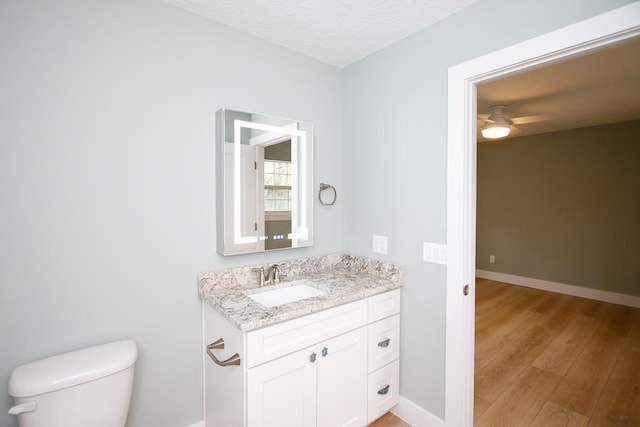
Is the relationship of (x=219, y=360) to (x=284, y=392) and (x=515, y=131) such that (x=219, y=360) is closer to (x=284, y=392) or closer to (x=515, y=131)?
(x=284, y=392)

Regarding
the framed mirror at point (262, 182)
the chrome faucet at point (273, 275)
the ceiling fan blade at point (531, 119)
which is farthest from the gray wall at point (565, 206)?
the chrome faucet at point (273, 275)

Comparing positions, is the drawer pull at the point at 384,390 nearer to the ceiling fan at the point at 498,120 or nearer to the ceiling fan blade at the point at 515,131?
the ceiling fan at the point at 498,120

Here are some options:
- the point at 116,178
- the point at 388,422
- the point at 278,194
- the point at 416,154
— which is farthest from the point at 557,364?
the point at 116,178

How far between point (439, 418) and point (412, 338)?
44 centimetres

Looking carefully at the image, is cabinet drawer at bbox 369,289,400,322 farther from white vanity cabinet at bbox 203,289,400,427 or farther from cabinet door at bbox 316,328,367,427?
cabinet door at bbox 316,328,367,427

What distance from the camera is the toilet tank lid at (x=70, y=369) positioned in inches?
43.4

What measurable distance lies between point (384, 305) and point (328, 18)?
1.68 m

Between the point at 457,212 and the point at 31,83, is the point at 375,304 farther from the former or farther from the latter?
the point at 31,83

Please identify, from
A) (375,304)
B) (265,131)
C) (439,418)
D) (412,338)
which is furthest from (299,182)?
(439,418)

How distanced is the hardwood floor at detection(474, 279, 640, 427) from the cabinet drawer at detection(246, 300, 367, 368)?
1126 millimetres

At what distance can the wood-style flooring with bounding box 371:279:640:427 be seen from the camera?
6.41 ft

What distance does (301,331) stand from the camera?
1.44 metres

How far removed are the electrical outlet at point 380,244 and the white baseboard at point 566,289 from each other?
405cm

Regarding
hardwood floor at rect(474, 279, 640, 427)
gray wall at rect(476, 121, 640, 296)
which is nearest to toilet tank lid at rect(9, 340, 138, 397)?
hardwood floor at rect(474, 279, 640, 427)
